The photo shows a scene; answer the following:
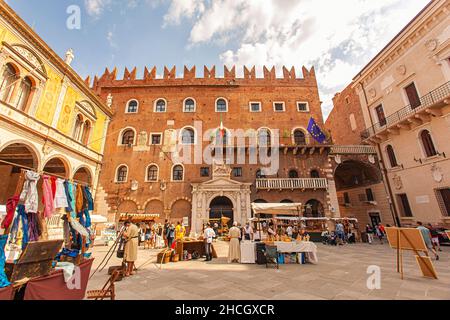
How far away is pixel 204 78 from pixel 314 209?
16775 millimetres

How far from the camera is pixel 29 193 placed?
4.60 m

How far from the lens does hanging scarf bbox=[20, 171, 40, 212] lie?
Answer: 4.51m

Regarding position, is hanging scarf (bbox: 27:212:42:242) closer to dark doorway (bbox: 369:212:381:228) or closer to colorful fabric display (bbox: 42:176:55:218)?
colorful fabric display (bbox: 42:176:55:218)

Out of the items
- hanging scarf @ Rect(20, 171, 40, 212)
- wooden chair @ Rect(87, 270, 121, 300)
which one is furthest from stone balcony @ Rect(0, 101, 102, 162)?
wooden chair @ Rect(87, 270, 121, 300)

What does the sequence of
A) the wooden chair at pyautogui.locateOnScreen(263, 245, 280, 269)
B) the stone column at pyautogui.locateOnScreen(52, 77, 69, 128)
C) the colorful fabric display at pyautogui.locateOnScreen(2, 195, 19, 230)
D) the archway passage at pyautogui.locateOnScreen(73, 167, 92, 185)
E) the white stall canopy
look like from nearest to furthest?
1. the colorful fabric display at pyautogui.locateOnScreen(2, 195, 19, 230)
2. the wooden chair at pyautogui.locateOnScreen(263, 245, 280, 269)
3. the white stall canopy
4. the stone column at pyautogui.locateOnScreen(52, 77, 69, 128)
5. the archway passage at pyautogui.locateOnScreen(73, 167, 92, 185)

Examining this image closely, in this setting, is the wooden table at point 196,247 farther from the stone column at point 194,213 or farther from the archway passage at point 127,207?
the archway passage at point 127,207

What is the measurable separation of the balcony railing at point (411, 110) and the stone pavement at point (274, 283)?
33.9 ft

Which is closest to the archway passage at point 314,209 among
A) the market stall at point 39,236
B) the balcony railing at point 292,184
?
the balcony railing at point 292,184

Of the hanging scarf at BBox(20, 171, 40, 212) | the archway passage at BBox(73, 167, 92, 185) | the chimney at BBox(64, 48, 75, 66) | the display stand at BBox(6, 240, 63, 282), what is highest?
the chimney at BBox(64, 48, 75, 66)

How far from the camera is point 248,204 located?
16875 mm

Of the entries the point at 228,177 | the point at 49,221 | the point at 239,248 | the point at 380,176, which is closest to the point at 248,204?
the point at 228,177

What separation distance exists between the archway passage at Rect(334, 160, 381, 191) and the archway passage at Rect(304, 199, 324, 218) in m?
5.25
